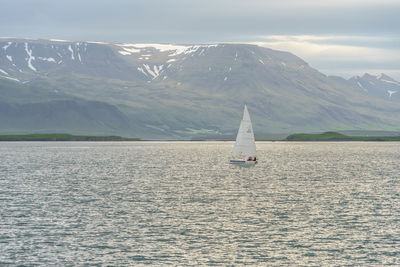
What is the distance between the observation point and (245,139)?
137000mm

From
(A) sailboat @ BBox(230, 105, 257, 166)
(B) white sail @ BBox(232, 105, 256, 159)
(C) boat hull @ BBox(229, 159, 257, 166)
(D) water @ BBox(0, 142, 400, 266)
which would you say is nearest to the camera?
(D) water @ BBox(0, 142, 400, 266)

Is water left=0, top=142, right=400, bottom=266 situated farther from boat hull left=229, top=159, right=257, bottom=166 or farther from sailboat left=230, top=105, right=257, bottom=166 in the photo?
boat hull left=229, top=159, right=257, bottom=166

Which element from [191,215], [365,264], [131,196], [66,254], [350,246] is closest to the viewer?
[365,264]

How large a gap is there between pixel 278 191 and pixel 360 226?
30.9m

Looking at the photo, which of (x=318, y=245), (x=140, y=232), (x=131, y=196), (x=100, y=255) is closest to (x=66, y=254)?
(x=100, y=255)

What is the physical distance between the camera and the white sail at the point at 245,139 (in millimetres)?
134500

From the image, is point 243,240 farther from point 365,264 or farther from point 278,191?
point 278,191

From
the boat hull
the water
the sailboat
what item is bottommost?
the water

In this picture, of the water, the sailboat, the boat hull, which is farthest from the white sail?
the water

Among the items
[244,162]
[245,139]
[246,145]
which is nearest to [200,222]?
[245,139]

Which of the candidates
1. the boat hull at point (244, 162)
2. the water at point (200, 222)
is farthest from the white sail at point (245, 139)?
the water at point (200, 222)

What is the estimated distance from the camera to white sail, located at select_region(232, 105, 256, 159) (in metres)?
134

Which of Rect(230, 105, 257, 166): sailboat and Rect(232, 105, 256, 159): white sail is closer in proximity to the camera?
Rect(232, 105, 256, 159): white sail

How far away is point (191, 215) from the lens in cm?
6147
